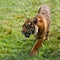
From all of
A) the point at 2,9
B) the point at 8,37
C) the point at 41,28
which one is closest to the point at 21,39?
the point at 8,37

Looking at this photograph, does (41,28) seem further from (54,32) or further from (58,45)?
(54,32)

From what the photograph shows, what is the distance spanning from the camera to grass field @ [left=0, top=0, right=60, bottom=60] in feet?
24.0

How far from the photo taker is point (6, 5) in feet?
36.4

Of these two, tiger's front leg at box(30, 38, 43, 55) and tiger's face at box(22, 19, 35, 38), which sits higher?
tiger's face at box(22, 19, 35, 38)

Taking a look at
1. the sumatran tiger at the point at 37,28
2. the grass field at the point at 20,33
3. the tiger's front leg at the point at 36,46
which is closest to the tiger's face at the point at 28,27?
the sumatran tiger at the point at 37,28

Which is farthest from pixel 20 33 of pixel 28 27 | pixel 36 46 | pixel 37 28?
pixel 28 27

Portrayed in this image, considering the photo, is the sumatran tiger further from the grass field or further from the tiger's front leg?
the grass field

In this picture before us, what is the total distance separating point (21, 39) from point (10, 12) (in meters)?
2.46

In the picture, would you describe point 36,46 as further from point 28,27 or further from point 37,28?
point 28,27

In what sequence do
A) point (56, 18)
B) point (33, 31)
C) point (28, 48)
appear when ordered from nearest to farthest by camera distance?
1. point (33, 31)
2. point (28, 48)
3. point (56, 18)

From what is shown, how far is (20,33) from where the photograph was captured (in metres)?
8.52

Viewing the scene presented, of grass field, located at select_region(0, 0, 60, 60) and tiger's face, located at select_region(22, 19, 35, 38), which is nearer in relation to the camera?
tiger's face, located at select_region(22, 19, 35, 38)

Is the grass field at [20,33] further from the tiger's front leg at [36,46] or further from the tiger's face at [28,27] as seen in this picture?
the tiger's face at [28,27]

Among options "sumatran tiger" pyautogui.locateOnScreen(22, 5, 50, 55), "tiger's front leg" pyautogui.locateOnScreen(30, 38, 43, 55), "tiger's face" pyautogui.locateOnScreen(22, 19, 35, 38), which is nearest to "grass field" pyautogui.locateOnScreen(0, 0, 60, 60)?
"tiger's front leg" pyautogui.locateOnScreen(30, 38, 43, 55)
